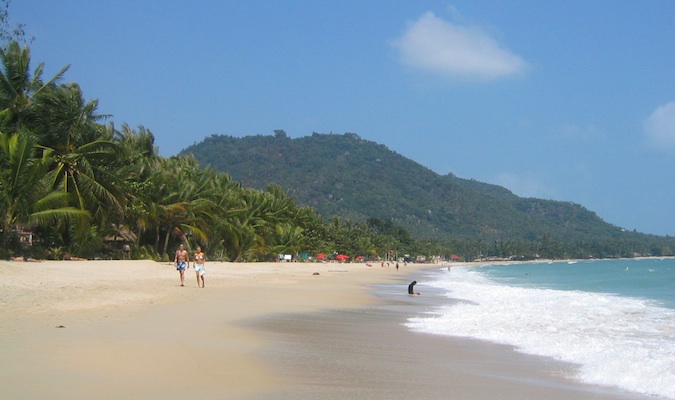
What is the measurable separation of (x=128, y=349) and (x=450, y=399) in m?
3.88

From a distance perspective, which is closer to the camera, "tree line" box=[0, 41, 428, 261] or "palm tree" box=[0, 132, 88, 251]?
"palm tree" box=[0, 132, 88, 251]

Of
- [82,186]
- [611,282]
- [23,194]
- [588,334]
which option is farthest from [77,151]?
[611,282]

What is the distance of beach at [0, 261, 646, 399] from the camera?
5.76 m

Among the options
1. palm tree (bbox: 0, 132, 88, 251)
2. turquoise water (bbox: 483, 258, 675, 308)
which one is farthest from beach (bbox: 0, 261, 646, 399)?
turquoise water (bbox: 483, 258, 675, 308)

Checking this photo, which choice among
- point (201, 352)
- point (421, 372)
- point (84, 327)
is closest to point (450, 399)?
point (421, 372)

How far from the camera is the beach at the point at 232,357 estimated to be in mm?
5758

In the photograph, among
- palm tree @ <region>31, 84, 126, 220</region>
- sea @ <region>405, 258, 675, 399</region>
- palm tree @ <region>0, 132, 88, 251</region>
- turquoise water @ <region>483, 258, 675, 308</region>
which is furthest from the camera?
turquoise water @ <region>483, 258, 675, 308</region>

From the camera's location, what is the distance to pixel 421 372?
7.15m

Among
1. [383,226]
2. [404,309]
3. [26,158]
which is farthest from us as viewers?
[383,226]

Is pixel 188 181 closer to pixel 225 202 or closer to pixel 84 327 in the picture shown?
pixel 225 202

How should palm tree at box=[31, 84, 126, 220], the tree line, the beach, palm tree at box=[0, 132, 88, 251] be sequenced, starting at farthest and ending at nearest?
palm tree at box=[31, 84, 126, 220]
the tree line
palm tree at box=[0, 132, 88, 251]
the beach

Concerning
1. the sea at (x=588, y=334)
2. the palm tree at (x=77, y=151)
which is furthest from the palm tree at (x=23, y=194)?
the sea at (x=588, y=334)

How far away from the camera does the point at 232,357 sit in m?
7.44

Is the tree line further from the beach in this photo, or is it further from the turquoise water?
the turquoise water
